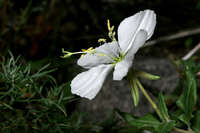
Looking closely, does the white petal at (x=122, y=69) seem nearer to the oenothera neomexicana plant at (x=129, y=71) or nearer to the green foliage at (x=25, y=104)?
the oenothera neomexicana plant at (x=129, y=71)

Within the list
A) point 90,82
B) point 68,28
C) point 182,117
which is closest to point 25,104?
point 90,82

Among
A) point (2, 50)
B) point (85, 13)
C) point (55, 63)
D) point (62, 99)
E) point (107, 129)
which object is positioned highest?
point (85, 13)

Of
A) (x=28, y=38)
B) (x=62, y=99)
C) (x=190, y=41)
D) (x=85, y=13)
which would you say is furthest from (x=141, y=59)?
(x=62, y=99)

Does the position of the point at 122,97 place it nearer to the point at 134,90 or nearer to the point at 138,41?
the point at 134,90

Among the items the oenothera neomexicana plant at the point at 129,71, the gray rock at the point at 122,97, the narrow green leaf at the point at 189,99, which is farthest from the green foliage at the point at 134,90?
the gray rock at the point at 122,97

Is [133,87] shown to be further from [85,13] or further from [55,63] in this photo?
[85,13]

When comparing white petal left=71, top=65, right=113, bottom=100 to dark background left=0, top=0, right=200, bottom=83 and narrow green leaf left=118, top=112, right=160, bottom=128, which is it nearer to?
narrow green leaf left=118, top=112, right=160, bottom=128
